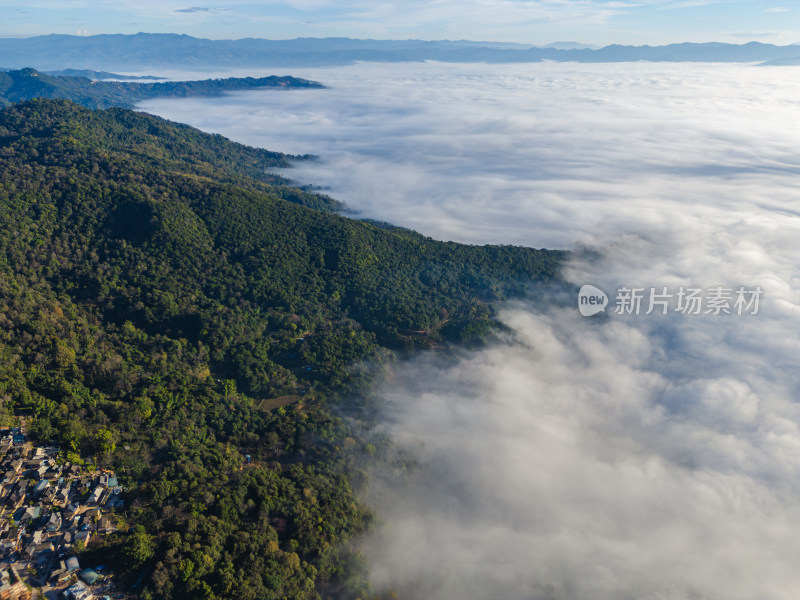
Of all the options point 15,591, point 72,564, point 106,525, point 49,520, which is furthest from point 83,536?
point 15,591

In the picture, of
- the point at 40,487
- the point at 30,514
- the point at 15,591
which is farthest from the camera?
the point at 40,487

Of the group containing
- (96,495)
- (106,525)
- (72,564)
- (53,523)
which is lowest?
(106,525)

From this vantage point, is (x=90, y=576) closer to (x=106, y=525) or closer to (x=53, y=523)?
(x=106, y=525)

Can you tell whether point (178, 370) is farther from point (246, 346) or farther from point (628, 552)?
point (628, 552)

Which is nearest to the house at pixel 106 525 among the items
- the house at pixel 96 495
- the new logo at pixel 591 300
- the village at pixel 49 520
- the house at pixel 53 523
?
the village at pixel 49 520

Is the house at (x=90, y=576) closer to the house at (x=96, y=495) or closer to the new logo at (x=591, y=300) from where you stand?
the house at (x=96, y=495)

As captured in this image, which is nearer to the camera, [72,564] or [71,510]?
[72,564]
